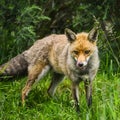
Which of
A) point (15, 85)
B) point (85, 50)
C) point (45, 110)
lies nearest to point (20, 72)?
point (15, 85)

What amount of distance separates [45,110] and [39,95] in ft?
2.88

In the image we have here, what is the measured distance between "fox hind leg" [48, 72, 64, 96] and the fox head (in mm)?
1428

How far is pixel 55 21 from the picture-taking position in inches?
481

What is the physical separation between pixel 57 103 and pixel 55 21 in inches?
131

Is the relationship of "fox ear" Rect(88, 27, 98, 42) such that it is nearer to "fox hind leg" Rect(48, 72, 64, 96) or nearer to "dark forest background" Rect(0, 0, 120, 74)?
"fox hind leg" Rect(48, 72, 64, 96)

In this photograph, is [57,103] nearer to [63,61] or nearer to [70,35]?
[63,61]

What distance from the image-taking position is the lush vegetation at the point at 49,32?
877cm

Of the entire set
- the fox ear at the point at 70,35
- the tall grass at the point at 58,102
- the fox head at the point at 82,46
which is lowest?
the tall grass at the point at 58,102

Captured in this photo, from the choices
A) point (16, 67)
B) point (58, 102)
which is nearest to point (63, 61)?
point (58, 102)

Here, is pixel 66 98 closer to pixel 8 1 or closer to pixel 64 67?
pixel 64 67

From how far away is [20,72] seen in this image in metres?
9.78

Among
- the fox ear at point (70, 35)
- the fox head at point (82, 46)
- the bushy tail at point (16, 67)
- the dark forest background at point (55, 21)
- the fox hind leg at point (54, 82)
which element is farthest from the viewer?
the dark forest background at point (55, 21)

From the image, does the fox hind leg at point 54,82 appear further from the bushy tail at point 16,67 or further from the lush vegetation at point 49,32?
the bushy tail at point 16,67

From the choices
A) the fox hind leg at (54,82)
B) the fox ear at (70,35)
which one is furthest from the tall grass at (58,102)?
the fox ear at (70,35)
